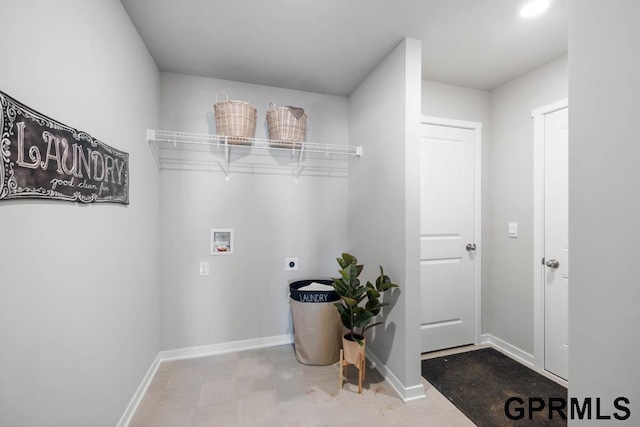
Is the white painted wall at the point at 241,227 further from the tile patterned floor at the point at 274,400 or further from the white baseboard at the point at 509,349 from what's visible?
the white baseboard at the point at 509,349

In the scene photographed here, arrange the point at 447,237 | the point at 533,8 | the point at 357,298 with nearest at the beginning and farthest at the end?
the point at 533,8, the point at 357,298, the point at 447,237

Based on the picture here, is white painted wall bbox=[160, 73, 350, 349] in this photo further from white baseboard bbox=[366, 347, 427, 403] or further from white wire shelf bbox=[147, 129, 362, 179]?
white baseboard bbox=[366, 347, 427, 403]

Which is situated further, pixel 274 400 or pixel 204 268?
pixel 204 268

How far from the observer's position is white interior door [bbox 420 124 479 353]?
2.47 meters

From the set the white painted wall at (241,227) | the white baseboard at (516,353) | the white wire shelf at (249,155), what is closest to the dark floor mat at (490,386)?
the white baseboard at (516,353)

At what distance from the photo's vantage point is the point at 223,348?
2.43 meters

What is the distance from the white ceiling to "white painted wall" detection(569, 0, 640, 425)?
980 mm

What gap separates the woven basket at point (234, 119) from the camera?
2.14 meters

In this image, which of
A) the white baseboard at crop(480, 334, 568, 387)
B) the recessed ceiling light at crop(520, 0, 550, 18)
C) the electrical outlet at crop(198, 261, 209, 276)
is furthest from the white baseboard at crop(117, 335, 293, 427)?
the recessed ceiling light at crop(520, 0, 550, 18)

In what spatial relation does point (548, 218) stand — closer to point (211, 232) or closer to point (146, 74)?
point (211, 232)

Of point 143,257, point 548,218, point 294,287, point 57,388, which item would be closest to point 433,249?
point 548,218

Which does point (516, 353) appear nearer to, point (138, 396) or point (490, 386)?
point (490, 386)

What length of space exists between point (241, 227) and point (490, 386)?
2347 millimetres

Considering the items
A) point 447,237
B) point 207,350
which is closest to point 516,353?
point 447,237
